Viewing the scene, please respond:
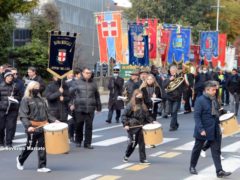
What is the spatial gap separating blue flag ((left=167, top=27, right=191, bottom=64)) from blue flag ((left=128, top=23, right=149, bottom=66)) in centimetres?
631

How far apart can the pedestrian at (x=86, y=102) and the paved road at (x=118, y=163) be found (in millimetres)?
544

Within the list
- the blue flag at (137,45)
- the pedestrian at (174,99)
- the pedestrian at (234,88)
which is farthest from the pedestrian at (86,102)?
the blue flag at (137,45)

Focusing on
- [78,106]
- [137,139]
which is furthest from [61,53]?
[137,139]

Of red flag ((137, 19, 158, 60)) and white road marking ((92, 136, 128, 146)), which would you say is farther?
red flag ((137, 19, 158, 60))

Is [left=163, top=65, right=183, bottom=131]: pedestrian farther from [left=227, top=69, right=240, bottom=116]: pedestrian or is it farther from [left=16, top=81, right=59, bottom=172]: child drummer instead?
[left=16, top=81, right=59, bottom=172]: child drummer

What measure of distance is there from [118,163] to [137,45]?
16.6m

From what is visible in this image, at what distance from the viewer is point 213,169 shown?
12039 mm

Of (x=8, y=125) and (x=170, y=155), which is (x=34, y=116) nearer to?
(x=170, y=155)

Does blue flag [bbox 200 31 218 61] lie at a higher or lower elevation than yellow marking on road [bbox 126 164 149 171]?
higher

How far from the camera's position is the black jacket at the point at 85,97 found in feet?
49.1

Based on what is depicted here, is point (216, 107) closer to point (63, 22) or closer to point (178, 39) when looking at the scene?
point (178, 39)

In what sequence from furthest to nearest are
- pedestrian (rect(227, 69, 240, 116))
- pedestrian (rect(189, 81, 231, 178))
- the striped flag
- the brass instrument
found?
the striped flag, pedestrian (rect(227, 69, 240, 116)), the brass instrument, pedestrian (rect(189, 81, 231, 178))

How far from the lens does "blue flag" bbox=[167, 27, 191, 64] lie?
35.3m

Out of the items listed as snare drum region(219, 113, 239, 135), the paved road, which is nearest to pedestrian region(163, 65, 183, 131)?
the paved road
